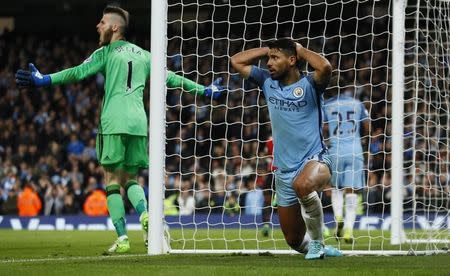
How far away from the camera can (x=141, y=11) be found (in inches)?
1051

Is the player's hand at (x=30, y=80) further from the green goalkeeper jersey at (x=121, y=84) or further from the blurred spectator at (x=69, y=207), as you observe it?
the blurred spectator at (x=69, y=207)

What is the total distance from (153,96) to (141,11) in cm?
1818

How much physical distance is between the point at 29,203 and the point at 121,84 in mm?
12459

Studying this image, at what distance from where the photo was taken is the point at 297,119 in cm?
796

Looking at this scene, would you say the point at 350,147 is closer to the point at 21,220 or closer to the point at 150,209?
the point at 150,209

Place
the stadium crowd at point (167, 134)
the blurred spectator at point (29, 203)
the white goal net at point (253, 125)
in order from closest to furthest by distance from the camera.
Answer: the white goal net at point (253, 125) → the stadium crowd at point (167, 134) → the blurred spectator at point (29, 203)

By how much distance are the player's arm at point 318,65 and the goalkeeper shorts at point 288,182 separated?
58 cm

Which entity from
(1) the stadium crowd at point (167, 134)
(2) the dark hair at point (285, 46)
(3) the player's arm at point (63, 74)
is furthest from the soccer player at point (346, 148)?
(1) the stadium crowd at point (167, 134)

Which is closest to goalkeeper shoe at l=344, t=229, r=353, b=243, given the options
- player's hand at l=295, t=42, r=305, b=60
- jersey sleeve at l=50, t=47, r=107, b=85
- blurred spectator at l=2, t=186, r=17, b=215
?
jersey sleeve at l=50, t=47, r=107, b=85

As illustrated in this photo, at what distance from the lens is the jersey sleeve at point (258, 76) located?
322 inches

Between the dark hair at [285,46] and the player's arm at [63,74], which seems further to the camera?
the player's arm at [63,74]

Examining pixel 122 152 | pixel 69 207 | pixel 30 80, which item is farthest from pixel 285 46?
pixel 69 207

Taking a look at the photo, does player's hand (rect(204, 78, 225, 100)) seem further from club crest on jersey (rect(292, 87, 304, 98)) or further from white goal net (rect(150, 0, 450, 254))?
white goal net (rect(150, 0, 450, 254))

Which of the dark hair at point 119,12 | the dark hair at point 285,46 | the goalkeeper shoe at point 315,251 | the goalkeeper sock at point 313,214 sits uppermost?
the dark hair at point 119,12
